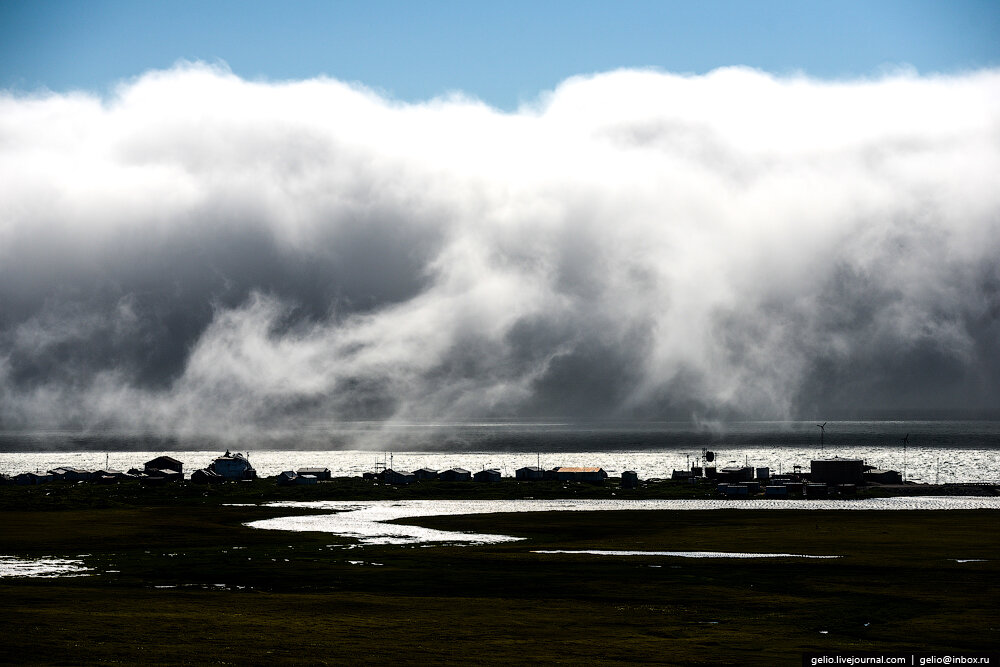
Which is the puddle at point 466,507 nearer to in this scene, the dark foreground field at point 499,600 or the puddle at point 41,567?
the dark foreground field at point 499,600

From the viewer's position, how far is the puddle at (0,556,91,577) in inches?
3142

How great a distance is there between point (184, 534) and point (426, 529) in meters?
29.8

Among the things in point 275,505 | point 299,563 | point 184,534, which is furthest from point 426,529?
point 275,505

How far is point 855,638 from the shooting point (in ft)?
175

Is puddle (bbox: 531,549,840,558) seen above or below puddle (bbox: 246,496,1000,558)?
below

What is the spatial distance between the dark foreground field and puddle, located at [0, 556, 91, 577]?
2.75 m

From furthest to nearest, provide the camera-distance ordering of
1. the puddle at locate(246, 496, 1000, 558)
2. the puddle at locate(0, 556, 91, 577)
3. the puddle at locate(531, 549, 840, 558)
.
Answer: the puddle at locate(246, 496, 1000, 558) < the puddle at locate(531, 549, 840, 558) < the puddle at locate(0, 556, 91, 577)

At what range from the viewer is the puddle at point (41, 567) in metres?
79.8

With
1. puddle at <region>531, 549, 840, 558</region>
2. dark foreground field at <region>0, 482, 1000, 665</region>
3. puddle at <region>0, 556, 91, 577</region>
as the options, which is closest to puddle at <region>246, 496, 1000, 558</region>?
dark foreground field at <region>0, 482, 1000, 665</region>

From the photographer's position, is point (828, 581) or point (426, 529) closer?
point (828, 581)

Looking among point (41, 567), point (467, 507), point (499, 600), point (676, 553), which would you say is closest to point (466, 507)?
point (467, 507)

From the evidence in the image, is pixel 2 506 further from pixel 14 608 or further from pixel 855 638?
pixel 855 638

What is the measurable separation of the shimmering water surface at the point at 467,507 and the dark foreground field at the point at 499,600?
36.5 ft

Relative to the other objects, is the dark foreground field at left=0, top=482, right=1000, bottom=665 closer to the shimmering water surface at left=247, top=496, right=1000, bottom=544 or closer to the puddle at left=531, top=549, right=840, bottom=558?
the puddle at left=531, top=549, right=840, bottom=558
